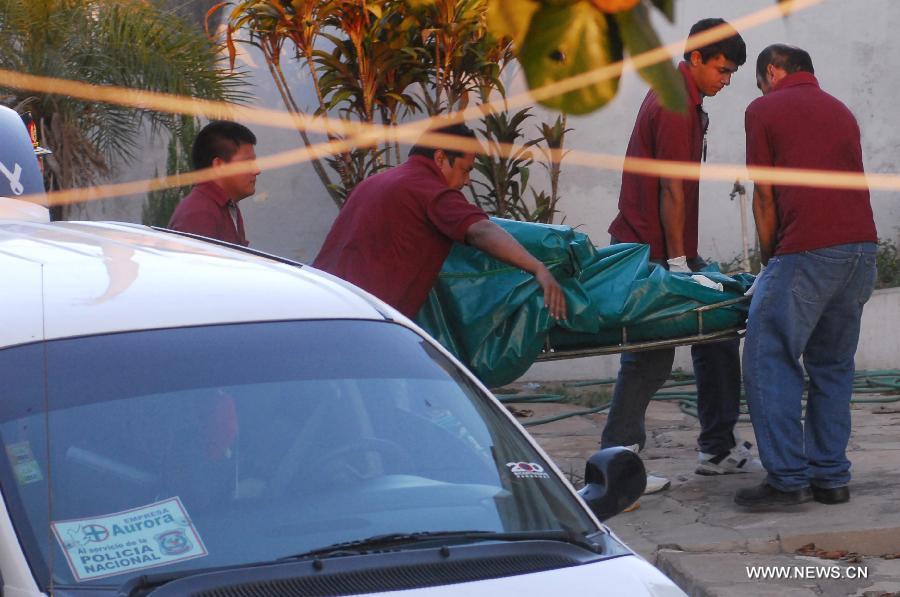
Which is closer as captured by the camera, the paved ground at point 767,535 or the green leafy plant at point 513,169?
the paved ground at point 767,535

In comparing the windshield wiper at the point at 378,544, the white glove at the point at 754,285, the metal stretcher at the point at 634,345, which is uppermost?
the white glove at the point at 754,285

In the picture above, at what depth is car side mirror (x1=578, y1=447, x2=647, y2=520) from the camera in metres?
3.21

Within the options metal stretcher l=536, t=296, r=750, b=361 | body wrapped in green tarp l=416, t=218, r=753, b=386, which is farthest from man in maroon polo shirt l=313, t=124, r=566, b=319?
metal stretcher l=536, t=296, r=750, b=361

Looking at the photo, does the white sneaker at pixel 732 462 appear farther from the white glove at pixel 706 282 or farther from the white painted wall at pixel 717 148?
the white painted wall at pixel 717 148

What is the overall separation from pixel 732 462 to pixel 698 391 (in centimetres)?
37

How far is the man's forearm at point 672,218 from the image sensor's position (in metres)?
6.07

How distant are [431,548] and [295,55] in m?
7.38

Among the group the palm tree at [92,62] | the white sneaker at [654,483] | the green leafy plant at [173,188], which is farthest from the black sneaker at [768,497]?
the green leafy plant at [173,188]

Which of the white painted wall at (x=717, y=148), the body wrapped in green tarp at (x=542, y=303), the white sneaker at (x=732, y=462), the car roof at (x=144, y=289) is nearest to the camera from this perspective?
the car roof at (x=144, y=289)

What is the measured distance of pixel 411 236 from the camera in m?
5.37

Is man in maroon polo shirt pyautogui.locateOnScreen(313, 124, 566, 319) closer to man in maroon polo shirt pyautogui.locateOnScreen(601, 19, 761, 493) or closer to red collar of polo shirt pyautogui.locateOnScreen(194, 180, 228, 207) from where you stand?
red collar of polo shirt pyautogui.locateOnScreen(194, 180, 228, 207)

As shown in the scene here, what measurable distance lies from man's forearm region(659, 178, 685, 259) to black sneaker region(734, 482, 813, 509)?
1096 mm

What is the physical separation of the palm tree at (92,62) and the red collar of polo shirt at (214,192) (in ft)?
10.3

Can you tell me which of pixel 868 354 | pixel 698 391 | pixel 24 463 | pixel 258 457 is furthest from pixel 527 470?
pixel 868 354
